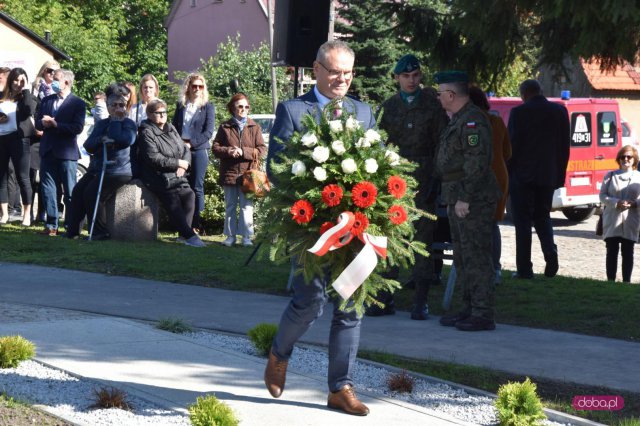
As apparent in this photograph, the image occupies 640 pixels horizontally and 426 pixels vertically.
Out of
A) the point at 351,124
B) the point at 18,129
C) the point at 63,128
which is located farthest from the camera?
the point at 18,129

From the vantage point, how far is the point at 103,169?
13.8 m

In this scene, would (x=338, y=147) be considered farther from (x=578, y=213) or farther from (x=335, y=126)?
(x=578, y=213)

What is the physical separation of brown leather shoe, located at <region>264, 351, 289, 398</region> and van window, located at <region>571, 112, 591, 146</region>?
16.9 m

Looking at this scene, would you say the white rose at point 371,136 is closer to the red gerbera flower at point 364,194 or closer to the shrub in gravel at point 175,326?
the red gerbera flower at point 364,194

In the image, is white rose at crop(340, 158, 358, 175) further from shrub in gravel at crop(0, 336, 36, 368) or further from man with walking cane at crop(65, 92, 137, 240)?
man with walking cane at crop(65, 92, 137, 240)

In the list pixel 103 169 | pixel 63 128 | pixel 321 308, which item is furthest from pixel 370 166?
pixel 63 128

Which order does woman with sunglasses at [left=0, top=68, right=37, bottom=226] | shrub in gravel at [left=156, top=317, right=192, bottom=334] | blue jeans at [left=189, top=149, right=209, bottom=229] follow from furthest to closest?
woman with sunglasses at [left=0, top=68, right=37, bottom=226] < blue jeans at [left=189, top=149, right=209, bottom=229] < shrub in gravel at [left=156, top=317, right=192, bottom=334]

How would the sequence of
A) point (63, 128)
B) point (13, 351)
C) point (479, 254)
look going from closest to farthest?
point (13, 351) → point (479, 254) → point (63, 128)

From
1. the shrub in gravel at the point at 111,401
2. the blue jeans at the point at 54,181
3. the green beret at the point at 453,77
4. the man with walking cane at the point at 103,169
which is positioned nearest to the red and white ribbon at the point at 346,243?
the shrub in gravel at the point at 111,401

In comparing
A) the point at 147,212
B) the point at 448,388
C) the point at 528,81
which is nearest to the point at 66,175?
the point at 147,212

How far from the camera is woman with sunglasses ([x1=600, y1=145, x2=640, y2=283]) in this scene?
42.1 feet

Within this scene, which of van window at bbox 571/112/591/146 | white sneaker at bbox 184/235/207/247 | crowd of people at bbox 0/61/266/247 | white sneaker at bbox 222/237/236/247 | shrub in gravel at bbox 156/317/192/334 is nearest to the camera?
shrub in gravel at bbox 156/317/192/334

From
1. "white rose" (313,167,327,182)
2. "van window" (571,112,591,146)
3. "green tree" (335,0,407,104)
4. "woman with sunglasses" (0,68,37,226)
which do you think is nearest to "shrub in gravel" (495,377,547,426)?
"white rose" (313,167,327,182)

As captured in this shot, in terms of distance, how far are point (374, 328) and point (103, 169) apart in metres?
6.21
